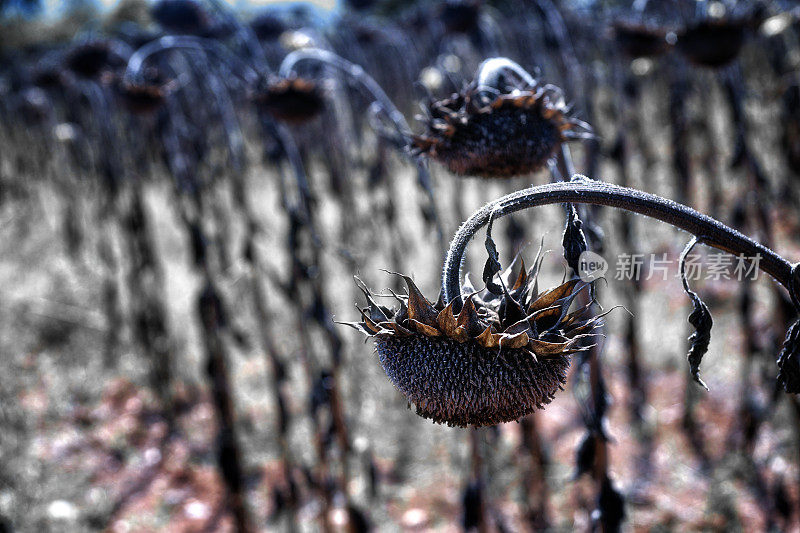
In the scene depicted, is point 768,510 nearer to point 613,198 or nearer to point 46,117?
point 613,198

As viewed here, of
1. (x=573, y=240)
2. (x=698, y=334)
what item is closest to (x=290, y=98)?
(x=573, y=240)

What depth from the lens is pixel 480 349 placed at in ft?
2.87

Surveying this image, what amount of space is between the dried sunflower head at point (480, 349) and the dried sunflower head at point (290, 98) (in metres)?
1.27

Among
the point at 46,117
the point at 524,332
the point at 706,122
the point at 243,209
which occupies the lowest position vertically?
the point at 524,332

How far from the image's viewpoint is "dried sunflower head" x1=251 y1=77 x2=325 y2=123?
79.7 inches

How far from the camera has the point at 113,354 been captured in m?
4.38

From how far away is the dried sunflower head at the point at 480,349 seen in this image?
2.84ft

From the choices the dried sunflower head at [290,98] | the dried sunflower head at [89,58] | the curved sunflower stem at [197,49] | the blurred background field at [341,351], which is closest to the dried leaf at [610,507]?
the blurred background field at [341,351]

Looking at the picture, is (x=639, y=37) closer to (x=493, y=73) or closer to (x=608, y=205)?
(x=493, y=73)

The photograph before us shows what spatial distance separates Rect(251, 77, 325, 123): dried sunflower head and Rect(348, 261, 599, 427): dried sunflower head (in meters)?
1.27

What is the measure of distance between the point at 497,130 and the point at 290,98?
103 cm

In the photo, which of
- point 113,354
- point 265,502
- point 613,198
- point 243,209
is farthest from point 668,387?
point 113,354

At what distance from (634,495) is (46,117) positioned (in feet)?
19.2

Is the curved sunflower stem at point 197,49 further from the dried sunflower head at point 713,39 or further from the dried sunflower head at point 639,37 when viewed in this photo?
the dried sunflower head at point 639,37
